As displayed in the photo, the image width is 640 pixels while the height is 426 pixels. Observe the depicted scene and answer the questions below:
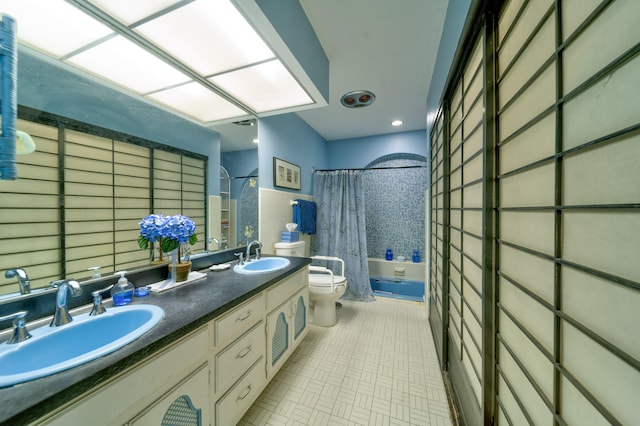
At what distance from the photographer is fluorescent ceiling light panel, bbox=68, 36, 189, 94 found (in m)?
1.08

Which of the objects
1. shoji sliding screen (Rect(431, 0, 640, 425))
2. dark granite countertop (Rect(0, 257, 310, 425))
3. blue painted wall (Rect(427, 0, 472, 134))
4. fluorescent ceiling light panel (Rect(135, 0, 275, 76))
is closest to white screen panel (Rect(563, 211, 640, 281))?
shoji sliding screen (Rect(431, 0, 640, 425))

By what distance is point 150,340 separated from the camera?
0.74 meters

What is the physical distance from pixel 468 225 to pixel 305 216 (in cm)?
202

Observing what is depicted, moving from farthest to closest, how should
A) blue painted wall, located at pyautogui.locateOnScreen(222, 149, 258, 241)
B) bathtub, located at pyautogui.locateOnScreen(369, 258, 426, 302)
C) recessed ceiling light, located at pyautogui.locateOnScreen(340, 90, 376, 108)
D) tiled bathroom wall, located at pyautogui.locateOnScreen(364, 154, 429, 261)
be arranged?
tiled bathroom wall, located at pyautogui.locateOnScreen(364, 154, 429, 261)
bathtub, located at pyautogui.locateOnScreen(369, 258, 426, 302)
recessed ceiling light, located at pyautogui.locateOnScreen(340, 90, 376, 108)
blue painted wall, located at pyautogui.locateOnScreen(222, 149, 258, 241)

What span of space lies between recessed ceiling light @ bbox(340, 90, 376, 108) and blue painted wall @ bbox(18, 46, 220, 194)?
5.38 ft

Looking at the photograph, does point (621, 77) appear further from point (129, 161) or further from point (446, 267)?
point (129, 161)

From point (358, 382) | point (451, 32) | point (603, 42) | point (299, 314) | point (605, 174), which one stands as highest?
point (451, 32)

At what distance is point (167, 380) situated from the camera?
798 mm

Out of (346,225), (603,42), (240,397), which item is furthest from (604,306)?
(346,225)

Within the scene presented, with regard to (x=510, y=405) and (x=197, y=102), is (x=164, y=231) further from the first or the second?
(x=510, y=405)

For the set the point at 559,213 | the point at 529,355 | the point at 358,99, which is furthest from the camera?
the point at 358,99

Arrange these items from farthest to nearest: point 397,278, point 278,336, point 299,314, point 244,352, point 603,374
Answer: point 397,278, point 299,314, point 278,336, point 244,352, point 603,374

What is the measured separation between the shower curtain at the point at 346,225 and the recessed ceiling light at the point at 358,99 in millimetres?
925

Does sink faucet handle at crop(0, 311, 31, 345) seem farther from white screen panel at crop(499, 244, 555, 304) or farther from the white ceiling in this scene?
the white ceiling
